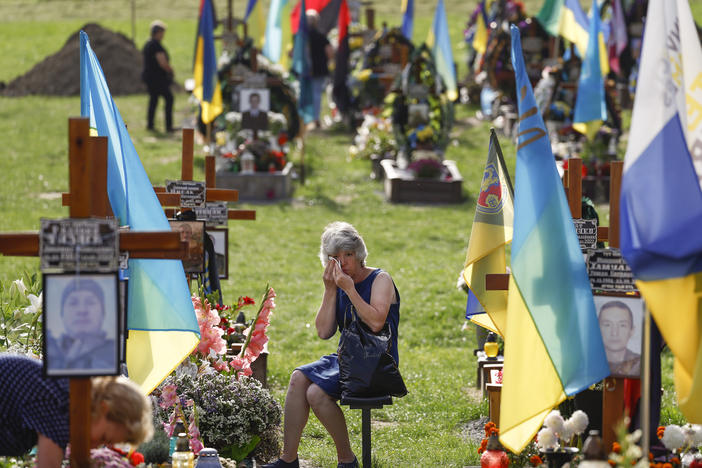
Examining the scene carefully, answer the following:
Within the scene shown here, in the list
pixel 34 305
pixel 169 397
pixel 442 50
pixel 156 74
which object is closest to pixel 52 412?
pixel 169 397

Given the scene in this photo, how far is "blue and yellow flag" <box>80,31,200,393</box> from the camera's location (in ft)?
16.6

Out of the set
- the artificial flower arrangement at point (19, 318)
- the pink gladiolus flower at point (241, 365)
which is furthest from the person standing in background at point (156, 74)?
the pink gladiolus flower at point (241, 365)

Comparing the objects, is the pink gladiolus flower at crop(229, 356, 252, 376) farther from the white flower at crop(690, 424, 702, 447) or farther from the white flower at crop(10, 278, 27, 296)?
the white flower at crop(690, 424, 702, 447)

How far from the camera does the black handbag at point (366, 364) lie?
222 inches

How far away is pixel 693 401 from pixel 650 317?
1.23 ft

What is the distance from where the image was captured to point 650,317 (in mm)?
4309

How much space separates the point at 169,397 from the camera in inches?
222

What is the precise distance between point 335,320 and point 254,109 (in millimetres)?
9418

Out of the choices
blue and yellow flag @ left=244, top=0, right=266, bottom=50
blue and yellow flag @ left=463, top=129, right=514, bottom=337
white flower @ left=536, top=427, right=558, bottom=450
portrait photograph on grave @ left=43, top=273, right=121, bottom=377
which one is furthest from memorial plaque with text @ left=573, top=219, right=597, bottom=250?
blue and yellow flag @ left=244, top=0, right=266, bottom=50

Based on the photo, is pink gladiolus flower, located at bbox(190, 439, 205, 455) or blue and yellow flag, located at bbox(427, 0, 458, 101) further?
blue and yellow flag, located at bbox(427, 0, 458, 101)

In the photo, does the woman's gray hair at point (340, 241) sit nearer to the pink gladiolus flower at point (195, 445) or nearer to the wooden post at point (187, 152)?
the pink gladiolus flower at point (195, 445)

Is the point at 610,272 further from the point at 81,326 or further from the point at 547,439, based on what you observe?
the point at 81,326

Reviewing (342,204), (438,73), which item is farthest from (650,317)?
(438,73)

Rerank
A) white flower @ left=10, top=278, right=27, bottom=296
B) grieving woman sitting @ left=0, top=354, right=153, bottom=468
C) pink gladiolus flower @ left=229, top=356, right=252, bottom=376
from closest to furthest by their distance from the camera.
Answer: grieving woman sitting @ left=0, top=354, right=153, bottom=468 < white flower @ left=10, top=278, right=27, bottom=296 < pink gladiolus flower @ left=229, top=356, right=252, bottom=376
